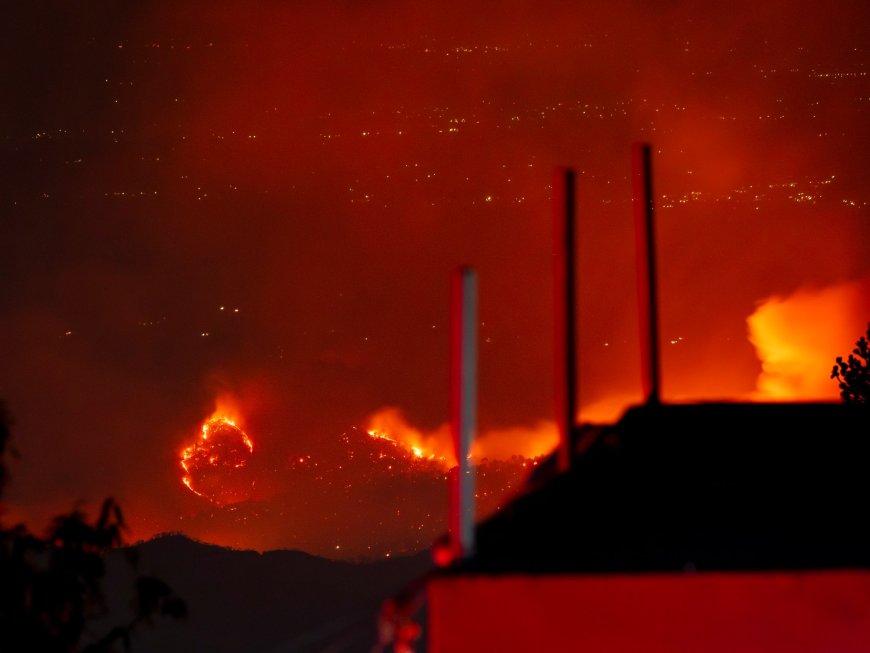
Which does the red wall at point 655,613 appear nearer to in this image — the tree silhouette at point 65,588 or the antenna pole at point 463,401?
the antenna pole at point 463,401

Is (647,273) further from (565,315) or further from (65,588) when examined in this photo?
(65,588)

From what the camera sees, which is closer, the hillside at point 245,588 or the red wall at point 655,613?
the red wall at point 655,613

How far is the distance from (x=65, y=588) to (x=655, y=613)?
13.0 metres

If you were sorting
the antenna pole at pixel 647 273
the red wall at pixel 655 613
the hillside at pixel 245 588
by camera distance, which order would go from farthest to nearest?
the hillside at pixel 245 588 → the antenna pole at pixel 647 273 → the red wall at pixel 655 613

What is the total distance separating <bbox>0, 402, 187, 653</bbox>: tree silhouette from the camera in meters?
16.2

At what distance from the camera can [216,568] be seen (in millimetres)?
111062

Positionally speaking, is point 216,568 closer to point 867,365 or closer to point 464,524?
point 867,365

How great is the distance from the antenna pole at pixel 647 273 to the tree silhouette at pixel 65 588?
9.87 m

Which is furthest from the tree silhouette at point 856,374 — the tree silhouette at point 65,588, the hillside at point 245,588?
the hillside at point 245,588

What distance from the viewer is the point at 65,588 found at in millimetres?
16844

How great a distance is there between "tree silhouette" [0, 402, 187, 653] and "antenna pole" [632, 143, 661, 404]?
32.4 ft

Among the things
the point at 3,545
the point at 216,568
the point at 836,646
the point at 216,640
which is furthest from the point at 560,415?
the point at 216,568

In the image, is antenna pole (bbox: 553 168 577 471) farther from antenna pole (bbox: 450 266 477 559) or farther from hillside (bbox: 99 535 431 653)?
hillside (bbox: 99 535 431 653)

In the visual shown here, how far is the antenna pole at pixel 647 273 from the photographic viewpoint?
874cm
